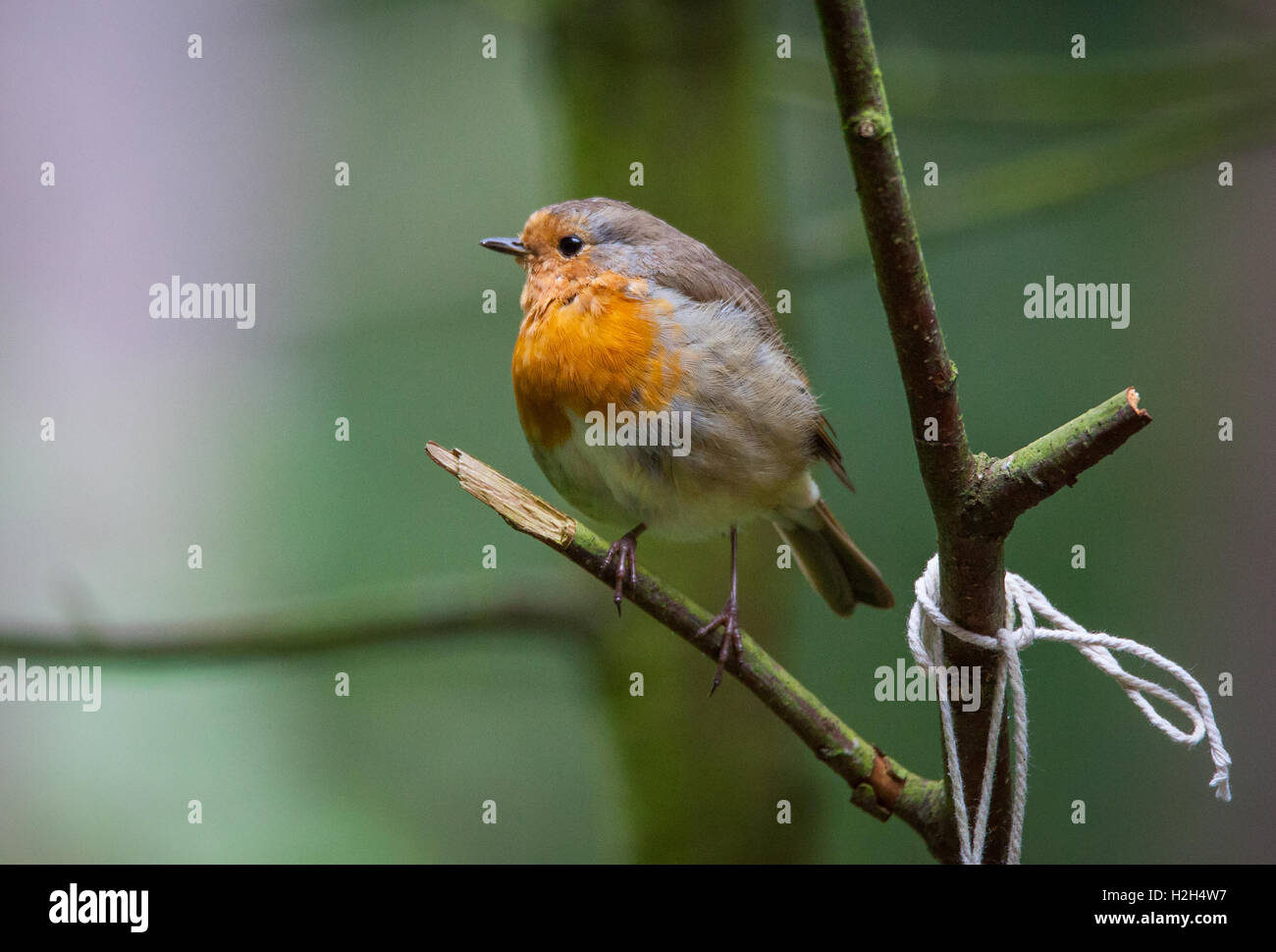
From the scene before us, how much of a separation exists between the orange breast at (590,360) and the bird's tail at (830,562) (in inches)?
24.8

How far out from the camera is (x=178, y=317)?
2.79 metres

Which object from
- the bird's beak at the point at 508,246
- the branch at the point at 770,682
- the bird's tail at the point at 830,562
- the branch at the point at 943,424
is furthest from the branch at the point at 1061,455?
the bird's beak at the point at 508,246

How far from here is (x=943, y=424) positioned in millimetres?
1229

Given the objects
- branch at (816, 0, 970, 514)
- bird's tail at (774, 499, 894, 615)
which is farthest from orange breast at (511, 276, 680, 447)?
branch at (816, 0, 970, 514)

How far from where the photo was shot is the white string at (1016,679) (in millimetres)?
1312

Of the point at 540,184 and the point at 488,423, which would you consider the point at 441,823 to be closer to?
the point at 488,423

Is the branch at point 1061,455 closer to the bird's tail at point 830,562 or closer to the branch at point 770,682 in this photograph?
the branch at point 770,682

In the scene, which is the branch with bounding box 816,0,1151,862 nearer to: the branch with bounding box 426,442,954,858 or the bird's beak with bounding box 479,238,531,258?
the branch with bounding box 426,442,954,858

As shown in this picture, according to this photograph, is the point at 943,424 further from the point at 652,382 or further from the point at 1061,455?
the point at 652,382

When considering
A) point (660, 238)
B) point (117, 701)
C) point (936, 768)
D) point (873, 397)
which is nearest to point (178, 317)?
point (117, 701)

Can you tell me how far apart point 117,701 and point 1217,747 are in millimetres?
2469

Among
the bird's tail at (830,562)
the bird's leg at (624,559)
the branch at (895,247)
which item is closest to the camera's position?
the branch at (895,247)

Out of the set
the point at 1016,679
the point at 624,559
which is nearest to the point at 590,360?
the point at 624,559

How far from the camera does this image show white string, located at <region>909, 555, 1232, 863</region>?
131cm
